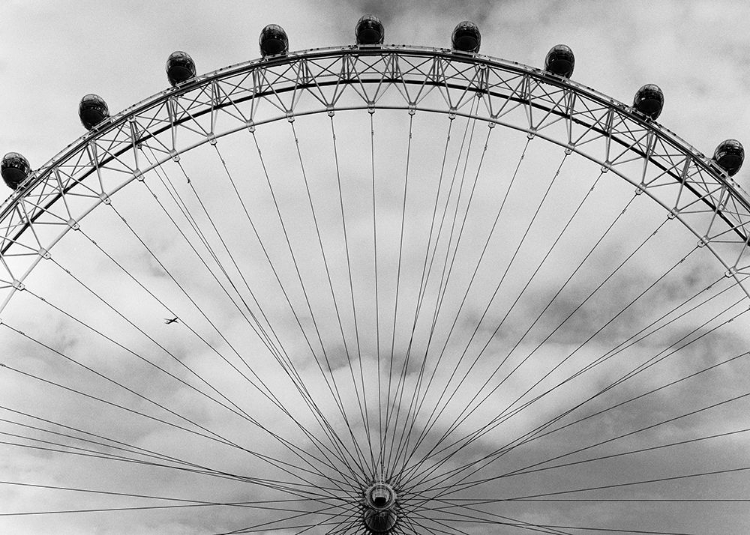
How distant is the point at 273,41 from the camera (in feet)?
90.9

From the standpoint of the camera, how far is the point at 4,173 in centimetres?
2742

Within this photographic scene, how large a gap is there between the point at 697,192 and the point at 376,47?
39.1ft

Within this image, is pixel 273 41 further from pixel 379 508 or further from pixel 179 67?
pixel 379 508

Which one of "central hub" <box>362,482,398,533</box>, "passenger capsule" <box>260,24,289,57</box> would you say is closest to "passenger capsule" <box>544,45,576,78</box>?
"passenger capsule" <box>260,24,289,57</box>

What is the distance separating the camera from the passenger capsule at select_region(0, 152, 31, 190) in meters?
27.3

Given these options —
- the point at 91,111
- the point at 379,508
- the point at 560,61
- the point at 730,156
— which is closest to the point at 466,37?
the point at 560,61

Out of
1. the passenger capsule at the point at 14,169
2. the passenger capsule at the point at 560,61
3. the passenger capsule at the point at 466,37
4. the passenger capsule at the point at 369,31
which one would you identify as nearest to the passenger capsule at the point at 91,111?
the passenger capsule at the point at 14,169

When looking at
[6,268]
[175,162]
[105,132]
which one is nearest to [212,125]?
[175,162]

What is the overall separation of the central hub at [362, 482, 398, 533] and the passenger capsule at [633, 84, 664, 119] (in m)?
15.1

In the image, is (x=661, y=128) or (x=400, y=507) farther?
(x=661, y=128)

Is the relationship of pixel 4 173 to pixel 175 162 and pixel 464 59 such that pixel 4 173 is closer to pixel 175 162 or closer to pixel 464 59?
pixel 175 162

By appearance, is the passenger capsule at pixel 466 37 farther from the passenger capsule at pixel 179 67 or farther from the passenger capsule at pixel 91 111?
the passenger capsule at pixel 91 111

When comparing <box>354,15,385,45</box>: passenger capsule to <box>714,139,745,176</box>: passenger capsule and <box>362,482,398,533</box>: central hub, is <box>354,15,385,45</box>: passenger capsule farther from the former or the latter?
<box>362,482,398,533</box>: central hub

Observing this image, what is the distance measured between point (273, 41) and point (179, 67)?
10.8 ft
